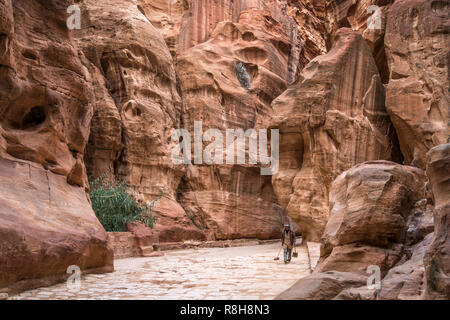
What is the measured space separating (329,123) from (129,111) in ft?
25.7

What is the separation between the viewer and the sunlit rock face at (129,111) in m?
15.8

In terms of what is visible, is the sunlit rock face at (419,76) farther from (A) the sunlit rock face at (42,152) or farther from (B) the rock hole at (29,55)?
(B) the rock hole at (29,55)

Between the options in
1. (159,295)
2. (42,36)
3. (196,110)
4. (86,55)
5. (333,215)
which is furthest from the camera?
(196,110)

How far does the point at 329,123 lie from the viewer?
14.9m

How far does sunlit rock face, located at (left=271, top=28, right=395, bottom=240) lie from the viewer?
14.8m

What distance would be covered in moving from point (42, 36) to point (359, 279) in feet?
25.3

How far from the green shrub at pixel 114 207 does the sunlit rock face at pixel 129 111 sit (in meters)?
1.04

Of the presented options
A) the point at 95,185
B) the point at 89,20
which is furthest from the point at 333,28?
the point at 95,185

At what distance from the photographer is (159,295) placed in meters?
5.57

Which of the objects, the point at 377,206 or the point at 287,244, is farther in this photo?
the point at 287,244

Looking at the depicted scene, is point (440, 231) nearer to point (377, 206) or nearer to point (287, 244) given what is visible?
point (377, 206)

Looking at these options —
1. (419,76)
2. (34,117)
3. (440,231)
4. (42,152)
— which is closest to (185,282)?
(42,152)

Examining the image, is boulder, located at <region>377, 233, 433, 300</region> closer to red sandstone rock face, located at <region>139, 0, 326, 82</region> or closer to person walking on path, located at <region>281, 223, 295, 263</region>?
person walking on path, located at <region>281, 223, 295, 263</region>
